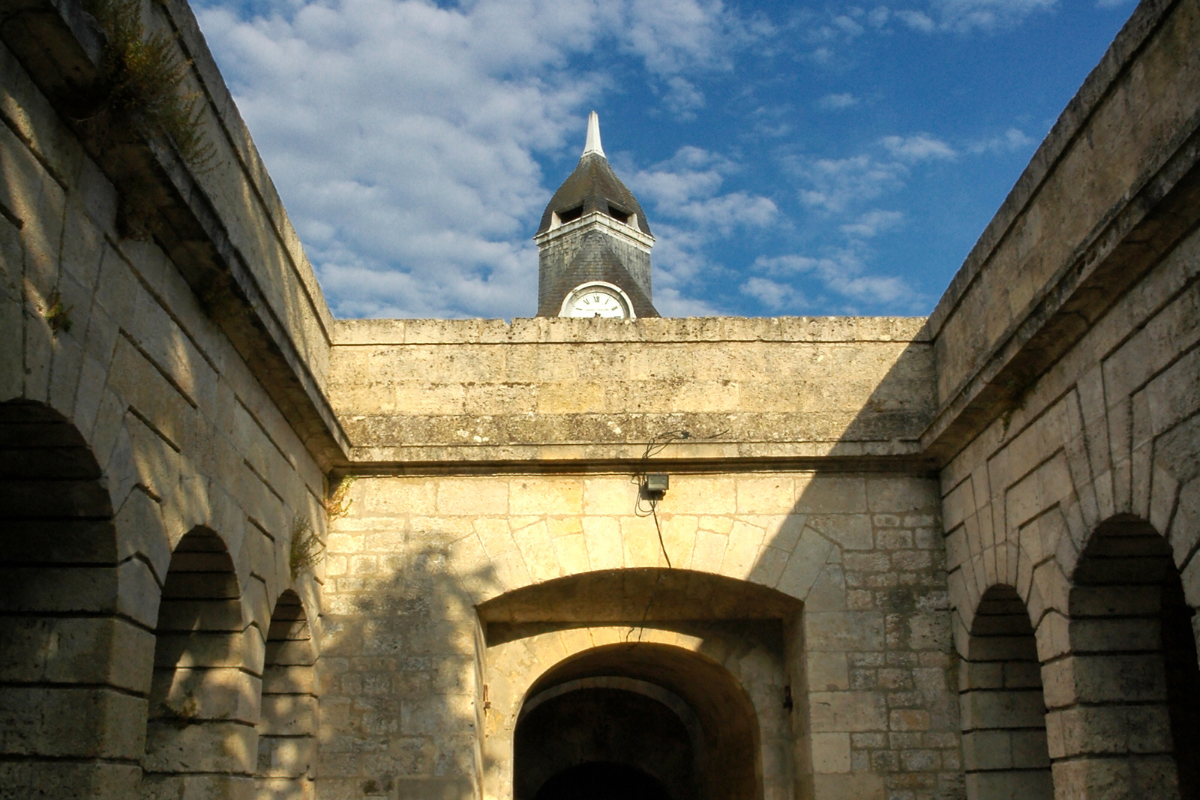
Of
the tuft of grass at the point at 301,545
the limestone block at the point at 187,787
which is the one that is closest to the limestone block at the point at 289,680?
the tuft of grass at the point at 301,545

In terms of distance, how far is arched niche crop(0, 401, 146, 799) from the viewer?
3.61 m

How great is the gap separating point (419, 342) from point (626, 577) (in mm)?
1922

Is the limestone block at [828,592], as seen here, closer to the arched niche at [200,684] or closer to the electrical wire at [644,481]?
the electrical wire at [644,481]

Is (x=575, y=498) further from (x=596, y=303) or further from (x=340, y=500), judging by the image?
(x=596, y=303)

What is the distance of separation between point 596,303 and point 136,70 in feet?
91.4

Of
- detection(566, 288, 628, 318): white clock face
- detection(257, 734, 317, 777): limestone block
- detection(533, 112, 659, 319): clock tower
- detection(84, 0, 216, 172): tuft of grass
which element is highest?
detection(533, 112, 659, 319): clock tower

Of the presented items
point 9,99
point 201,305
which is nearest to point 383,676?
point 201,305

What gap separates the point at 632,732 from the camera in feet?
36.6

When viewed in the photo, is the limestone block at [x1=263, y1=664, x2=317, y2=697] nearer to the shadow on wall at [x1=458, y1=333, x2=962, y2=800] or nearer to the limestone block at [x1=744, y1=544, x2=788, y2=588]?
the shadow on wall at [x1=458, y1=333, x2=962, y2=800]

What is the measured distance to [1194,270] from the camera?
12.8ft

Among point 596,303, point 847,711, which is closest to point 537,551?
point 847,711

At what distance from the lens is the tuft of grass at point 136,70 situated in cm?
345

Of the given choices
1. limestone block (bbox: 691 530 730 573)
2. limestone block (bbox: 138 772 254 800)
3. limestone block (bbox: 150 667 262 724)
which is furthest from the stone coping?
limestone block (bbox: 138 772 254 800)

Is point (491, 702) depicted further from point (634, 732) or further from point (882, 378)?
point (634, 732)
